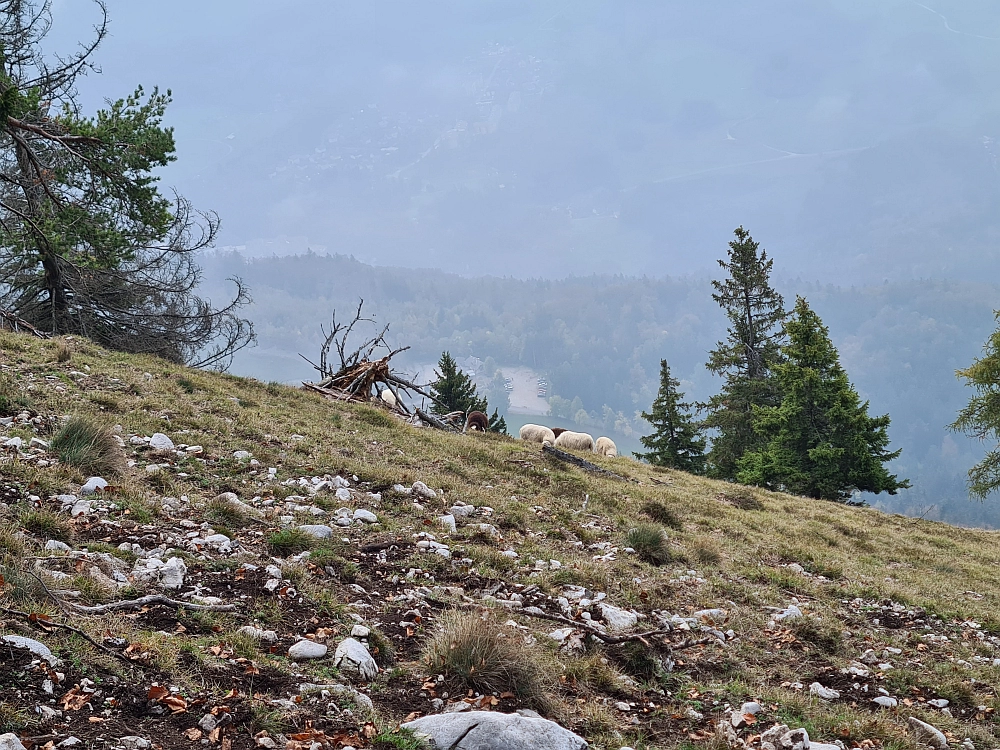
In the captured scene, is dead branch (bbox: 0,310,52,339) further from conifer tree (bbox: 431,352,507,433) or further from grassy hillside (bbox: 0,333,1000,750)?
conifer tree (bbox: 431,352,507,433)

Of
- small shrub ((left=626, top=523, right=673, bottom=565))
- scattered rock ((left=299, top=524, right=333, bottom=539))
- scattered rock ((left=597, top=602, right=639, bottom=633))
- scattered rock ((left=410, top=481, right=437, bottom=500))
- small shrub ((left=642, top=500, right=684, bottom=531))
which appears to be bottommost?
scattered rock ((left=597, top=602, right=639, bottom=633))

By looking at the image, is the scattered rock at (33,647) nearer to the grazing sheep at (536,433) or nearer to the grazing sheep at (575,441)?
the grazing sheep at (575,441)

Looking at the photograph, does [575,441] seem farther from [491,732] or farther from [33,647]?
A: [33,647]

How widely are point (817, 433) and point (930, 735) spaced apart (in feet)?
98.9

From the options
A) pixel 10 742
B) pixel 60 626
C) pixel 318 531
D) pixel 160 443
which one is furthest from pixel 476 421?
pixel 10 742

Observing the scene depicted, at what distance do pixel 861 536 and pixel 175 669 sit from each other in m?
14.8

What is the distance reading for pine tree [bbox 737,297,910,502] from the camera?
30.9 m

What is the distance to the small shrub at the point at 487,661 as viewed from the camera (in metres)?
4.70

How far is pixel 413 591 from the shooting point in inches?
251

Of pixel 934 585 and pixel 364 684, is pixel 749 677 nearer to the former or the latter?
pixel 364 684

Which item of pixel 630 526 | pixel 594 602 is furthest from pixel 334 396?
pixel 594 602

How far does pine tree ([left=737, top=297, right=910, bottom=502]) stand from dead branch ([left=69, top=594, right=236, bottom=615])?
3085cm

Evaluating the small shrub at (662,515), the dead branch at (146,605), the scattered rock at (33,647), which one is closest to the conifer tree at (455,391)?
the small shrub at (662,515)

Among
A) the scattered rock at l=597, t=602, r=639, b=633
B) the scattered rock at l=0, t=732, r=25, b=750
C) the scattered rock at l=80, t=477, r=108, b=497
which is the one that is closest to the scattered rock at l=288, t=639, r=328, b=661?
the scattered rock at l=0, t=732, r=25, b=750
